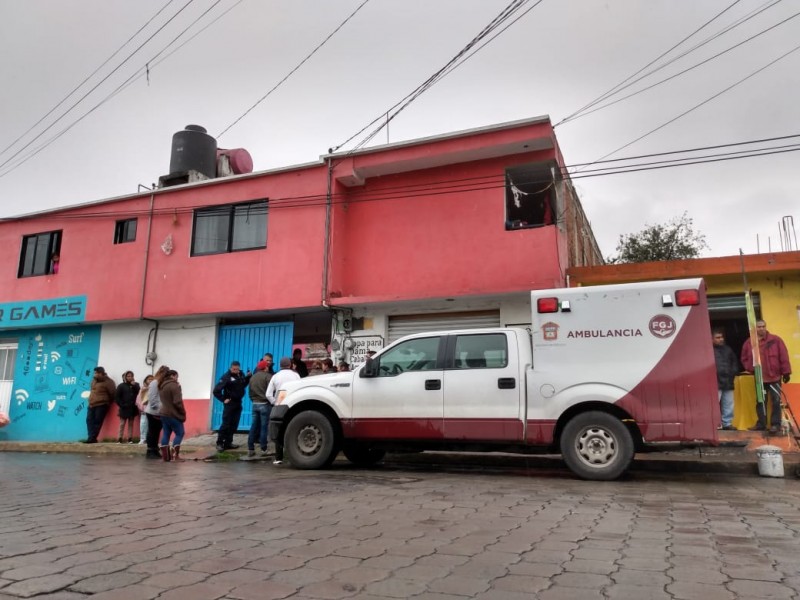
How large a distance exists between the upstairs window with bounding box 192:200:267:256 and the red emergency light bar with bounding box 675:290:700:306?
30.4ft

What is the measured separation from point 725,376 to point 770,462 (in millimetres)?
2584

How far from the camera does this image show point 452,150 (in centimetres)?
1191

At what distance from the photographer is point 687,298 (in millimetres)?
7047

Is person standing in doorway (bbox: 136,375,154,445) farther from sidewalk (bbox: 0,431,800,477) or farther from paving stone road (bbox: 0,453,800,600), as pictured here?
paving stone road (bbox: 0,453,800,600)

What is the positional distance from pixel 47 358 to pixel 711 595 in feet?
57.5

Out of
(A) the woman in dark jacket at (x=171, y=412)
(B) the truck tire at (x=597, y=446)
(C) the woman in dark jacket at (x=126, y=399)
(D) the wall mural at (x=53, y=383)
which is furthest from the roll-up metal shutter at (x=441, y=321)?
(D) the wall mural at (x=53, y=383)

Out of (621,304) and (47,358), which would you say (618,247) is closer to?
(621,304)

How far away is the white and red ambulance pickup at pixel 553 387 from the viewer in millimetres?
6941

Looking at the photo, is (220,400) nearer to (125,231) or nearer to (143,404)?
(143,404)

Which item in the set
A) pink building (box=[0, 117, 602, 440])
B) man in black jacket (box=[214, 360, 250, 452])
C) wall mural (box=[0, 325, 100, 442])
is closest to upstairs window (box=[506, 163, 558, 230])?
pink building (box=[0, 117, 602, 440])

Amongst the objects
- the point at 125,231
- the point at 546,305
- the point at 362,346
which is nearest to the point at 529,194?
the point at 362,346

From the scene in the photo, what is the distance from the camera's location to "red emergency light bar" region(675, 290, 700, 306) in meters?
7.02

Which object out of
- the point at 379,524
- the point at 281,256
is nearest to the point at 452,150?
the point at 281,256

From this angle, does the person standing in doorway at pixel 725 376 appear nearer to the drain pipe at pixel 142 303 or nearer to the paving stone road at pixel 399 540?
the paving stone road at pixel 399 540
